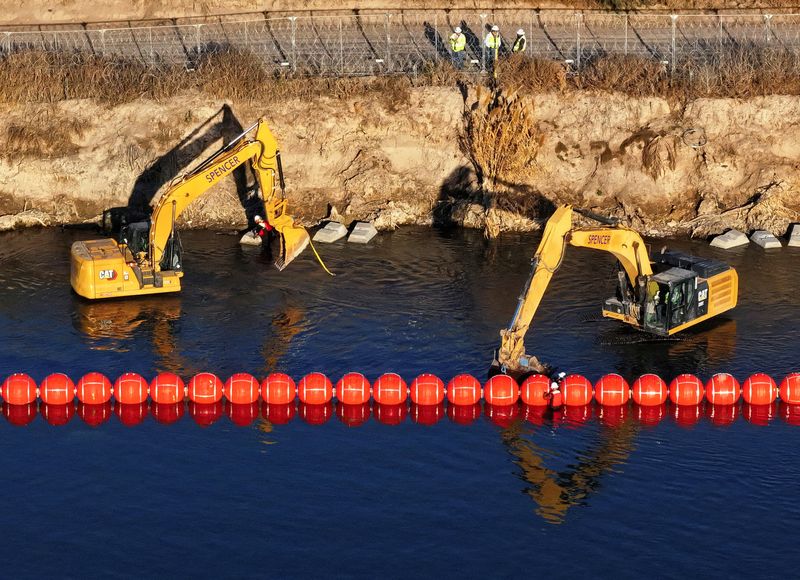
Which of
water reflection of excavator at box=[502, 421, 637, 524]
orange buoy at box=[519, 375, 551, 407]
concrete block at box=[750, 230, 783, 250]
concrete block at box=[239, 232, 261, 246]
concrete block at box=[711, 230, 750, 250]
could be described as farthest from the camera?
concrete block at box=[239, 232, 261, 246]

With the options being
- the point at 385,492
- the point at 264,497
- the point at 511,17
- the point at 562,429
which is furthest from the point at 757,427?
the point at 511,17

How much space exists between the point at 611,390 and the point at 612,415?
3.17 ft

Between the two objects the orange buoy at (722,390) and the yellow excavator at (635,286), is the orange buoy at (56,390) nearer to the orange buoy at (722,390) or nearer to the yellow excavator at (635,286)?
the yellow excavator at (635,286)

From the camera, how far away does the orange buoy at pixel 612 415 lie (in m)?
47.5

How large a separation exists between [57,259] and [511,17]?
36172mm

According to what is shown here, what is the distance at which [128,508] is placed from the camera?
1617 inches

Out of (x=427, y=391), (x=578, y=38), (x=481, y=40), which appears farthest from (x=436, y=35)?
(x=427, y=391)

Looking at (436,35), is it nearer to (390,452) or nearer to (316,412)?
(316,412)

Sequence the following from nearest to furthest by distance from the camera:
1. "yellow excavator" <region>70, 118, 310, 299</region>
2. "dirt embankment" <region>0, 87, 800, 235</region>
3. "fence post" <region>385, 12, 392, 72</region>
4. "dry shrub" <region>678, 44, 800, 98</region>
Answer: "yellow excavator" <region>70, 118, 310, 299</region> → "dirt embankment" <region>0, 87, 800, 235</region> → "dry shrub" <region>678, 44, 800, 98</region> → "fence post" <region>385, 12, 392, 72</region>

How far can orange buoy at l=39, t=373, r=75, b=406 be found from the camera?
159ft

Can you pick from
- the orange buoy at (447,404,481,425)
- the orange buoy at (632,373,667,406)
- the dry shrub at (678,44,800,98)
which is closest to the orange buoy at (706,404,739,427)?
the orange buoy at (632,373,667,406)

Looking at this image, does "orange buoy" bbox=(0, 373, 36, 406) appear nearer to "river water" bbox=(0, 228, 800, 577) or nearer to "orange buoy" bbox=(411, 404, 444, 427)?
"river water" bbox=(0, 228, 800, 577)

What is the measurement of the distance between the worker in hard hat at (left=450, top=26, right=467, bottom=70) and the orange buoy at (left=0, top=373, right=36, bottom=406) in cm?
3746

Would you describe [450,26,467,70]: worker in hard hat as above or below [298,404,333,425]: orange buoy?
above
